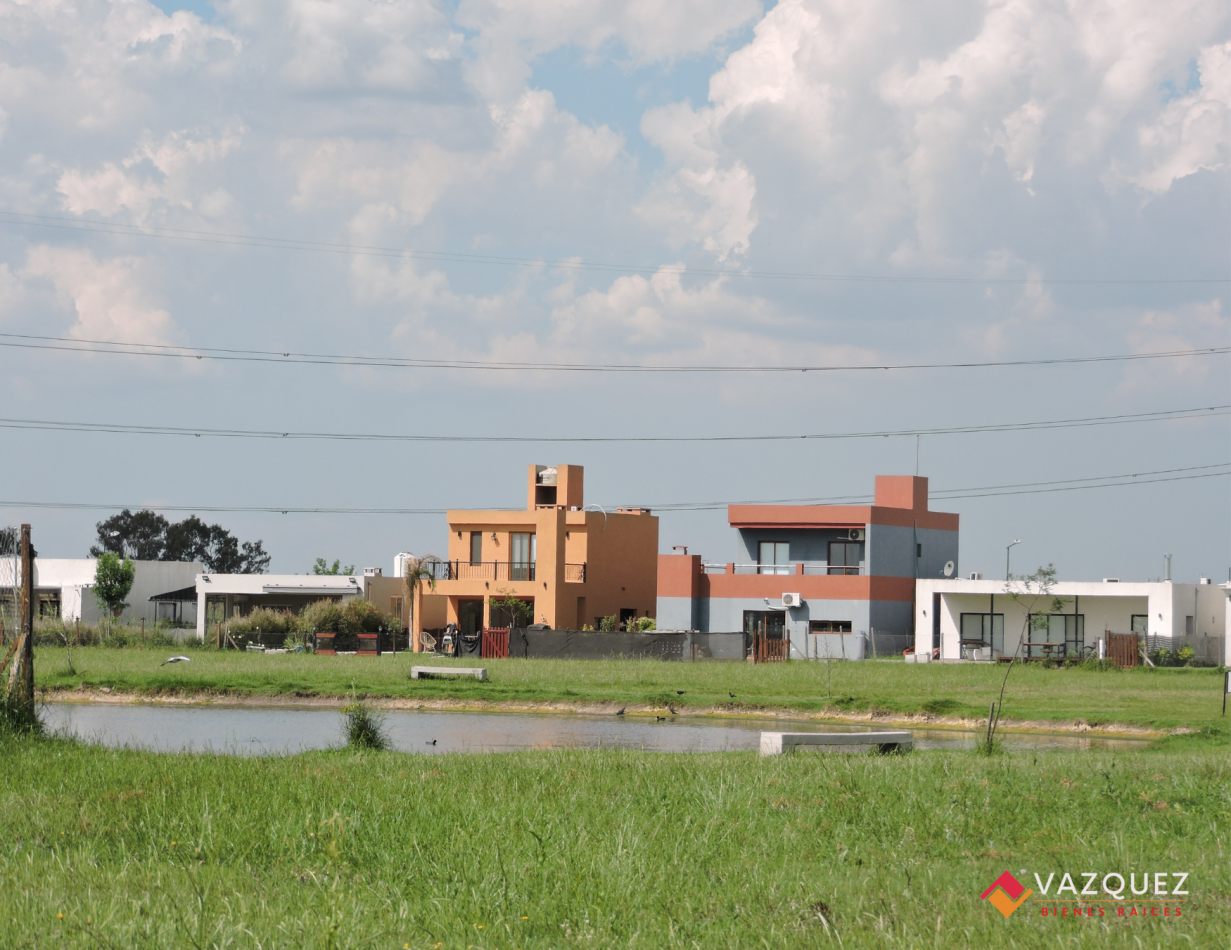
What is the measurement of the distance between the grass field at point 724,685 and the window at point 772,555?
1618cm

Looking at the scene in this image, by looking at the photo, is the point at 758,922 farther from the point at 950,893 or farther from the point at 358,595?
the point at 358,595

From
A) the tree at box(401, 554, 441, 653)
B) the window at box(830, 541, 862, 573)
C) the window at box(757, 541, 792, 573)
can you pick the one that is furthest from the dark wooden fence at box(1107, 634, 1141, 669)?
the tree at box(401, 554, 441, 653)

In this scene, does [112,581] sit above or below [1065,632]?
above

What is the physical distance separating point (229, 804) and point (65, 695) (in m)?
26.3

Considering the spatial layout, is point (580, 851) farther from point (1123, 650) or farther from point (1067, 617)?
point (1067, 617)

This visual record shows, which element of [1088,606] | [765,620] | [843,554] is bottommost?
[765,620]

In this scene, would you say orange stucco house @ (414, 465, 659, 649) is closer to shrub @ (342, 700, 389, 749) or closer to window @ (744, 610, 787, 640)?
window @ (744, 610, 787, 640)

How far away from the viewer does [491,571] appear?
204 feet

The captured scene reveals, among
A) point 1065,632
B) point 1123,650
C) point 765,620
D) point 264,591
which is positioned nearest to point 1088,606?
point 1065,632

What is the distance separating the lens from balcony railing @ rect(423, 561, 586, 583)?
2431 inches

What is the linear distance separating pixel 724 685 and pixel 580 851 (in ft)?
86.6

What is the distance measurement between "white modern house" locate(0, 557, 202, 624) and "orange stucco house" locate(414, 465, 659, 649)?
22.2 meters

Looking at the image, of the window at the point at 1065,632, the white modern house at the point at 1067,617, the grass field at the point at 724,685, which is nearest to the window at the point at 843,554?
the white modern house at the point at 1067,617

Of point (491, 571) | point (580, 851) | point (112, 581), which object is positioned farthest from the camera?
point (112, 581)
